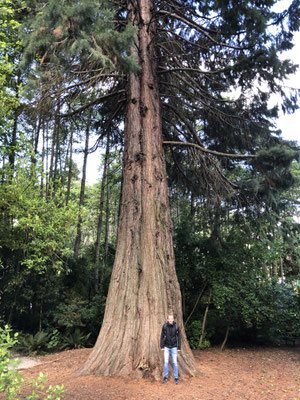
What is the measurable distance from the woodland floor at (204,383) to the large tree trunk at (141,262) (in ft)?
1.01

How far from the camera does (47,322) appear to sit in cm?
1059

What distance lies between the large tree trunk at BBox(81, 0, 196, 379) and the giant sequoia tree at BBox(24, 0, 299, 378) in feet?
0.07

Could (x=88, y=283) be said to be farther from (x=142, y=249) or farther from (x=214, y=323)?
(x=142, y=249)

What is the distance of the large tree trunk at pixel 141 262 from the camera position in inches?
217

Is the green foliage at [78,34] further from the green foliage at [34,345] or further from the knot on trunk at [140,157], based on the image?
the green foliage at [34,345]

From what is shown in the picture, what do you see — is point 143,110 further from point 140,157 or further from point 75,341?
point 75,341

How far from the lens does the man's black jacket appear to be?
5.34 meters

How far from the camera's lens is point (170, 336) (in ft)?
17.7

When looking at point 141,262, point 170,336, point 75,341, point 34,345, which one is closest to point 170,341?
point 170,336

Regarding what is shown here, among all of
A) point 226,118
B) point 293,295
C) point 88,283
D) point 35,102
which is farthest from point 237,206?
point 88,283

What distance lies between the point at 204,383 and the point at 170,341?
0.87m

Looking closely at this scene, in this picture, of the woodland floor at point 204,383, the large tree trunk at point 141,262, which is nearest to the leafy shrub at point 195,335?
the woodland floor at point 204,383

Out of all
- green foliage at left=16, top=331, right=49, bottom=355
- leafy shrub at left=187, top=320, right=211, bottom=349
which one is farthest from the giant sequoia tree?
green foliage at left=16, top=331, right=49, bottom=355

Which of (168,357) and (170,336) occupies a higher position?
(170,336)
